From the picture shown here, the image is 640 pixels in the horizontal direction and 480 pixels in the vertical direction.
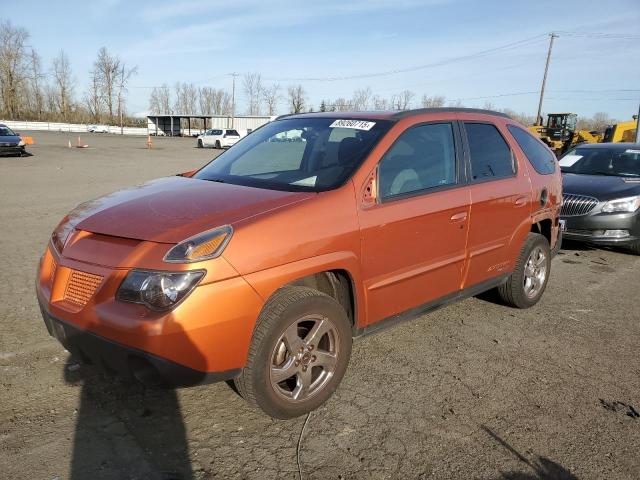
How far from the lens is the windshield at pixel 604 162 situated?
8.17m

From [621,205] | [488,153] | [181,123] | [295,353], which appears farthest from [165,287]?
[181,123]

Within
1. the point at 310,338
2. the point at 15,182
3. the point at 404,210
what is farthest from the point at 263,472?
the point at 15,182

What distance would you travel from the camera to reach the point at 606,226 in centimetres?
715

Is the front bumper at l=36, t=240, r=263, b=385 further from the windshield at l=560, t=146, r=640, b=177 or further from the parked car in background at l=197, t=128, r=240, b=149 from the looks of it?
the parked car in background at l=197, t=128, r=240, b=149

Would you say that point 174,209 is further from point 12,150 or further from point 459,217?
point 12,150

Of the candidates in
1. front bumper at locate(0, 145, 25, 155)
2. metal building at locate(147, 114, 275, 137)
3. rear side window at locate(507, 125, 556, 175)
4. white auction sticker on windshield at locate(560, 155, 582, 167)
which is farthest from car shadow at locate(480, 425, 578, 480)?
metal building at locate(147, 114, 275, 137)

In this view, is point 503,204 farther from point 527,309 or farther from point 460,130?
point 527,309

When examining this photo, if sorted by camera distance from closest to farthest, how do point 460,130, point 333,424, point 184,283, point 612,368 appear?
point 184,283 → point 333,424 → point 612,368 → point 460,130

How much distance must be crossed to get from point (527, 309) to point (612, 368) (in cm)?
127

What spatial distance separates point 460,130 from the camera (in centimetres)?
404

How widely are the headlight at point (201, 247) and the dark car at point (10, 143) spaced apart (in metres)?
24.1

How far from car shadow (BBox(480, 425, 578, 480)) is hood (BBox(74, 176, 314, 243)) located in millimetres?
1803

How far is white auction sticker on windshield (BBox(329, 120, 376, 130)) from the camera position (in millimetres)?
3596

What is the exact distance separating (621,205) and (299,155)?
217 inches
